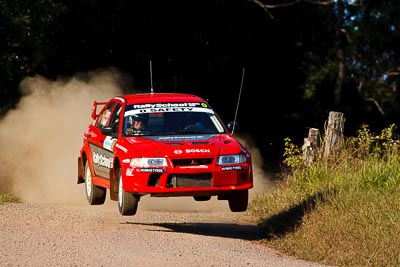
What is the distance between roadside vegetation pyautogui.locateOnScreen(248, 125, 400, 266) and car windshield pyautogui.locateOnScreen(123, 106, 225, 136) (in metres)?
1.69

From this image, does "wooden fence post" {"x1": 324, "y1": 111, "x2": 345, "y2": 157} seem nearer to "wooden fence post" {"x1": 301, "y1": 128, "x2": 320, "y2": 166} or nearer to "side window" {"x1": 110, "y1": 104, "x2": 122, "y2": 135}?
"wooden fence post" {"x1": 301, "y1": 128, "x2": 320, "y2": 166}

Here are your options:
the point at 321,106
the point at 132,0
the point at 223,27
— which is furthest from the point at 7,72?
the point at 321,106

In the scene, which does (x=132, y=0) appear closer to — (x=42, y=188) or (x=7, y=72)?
(x=7, y=72)

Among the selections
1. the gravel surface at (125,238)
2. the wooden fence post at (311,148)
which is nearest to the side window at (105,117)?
the gravel surface at (125,238)

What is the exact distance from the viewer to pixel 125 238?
1355 cm

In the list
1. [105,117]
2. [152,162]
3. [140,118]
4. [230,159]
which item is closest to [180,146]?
[152,162]

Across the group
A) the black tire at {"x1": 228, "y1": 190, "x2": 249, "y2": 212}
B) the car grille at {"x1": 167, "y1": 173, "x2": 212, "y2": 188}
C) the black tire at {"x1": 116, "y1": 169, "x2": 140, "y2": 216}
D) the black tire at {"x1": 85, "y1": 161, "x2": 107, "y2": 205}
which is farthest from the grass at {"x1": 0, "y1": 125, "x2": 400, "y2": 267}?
the black tire at {"x1": 85, "y1": 161, "x2": 107, "y2": 205}

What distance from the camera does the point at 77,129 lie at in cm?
2377

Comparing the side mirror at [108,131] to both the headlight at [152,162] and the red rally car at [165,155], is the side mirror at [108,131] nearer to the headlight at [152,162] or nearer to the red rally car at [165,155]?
the red rally car at [165,155]

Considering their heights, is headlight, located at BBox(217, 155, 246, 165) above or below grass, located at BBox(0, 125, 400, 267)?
above

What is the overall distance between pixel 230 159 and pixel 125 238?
171cm

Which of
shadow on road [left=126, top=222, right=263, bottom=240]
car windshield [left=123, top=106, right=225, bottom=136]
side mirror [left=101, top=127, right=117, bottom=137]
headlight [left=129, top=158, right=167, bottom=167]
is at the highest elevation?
car windshield [left=123, top=106, right=225, bottom=136]

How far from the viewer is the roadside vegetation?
1275 centimetres

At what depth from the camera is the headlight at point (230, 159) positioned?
14008 mm
